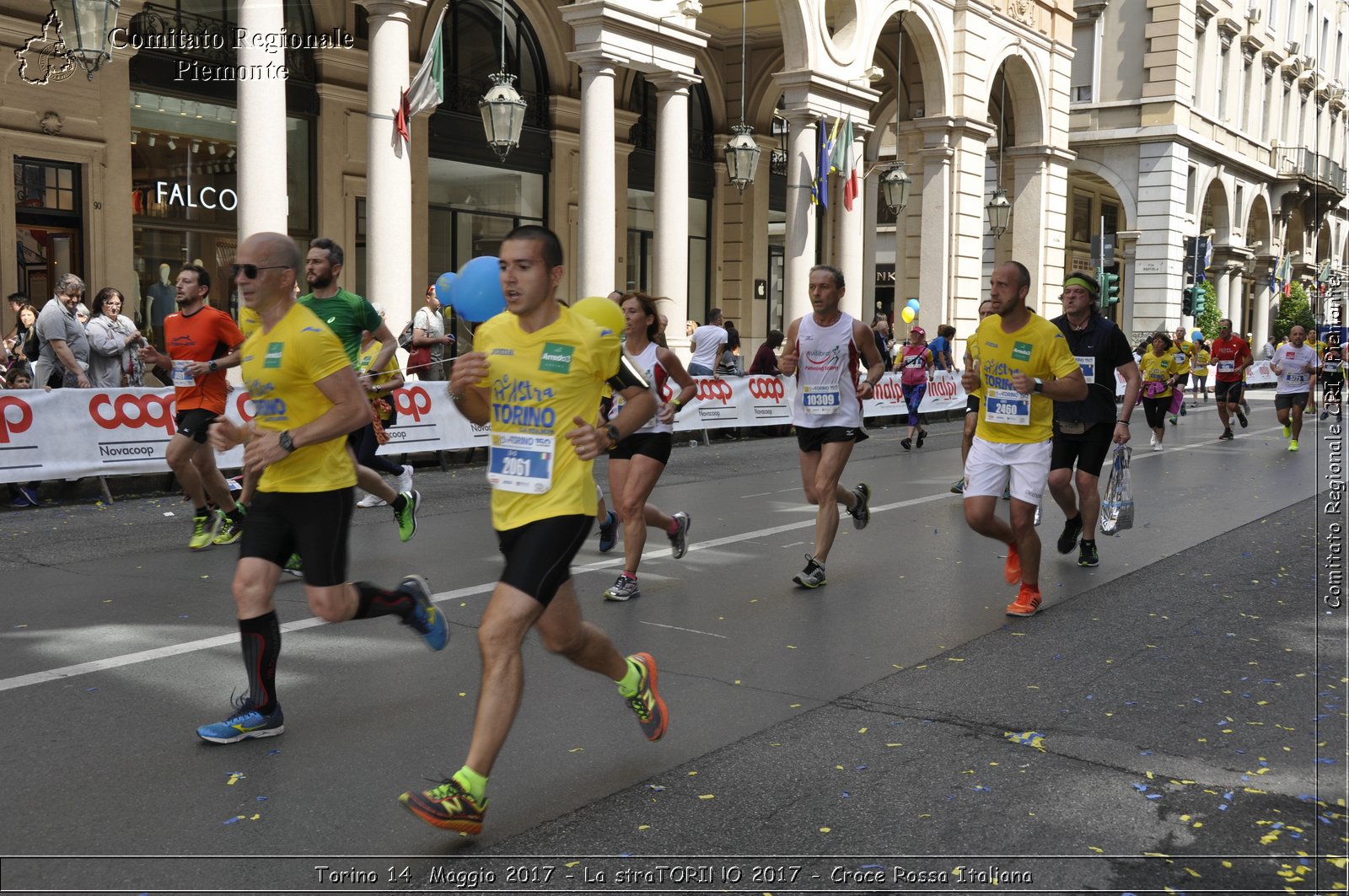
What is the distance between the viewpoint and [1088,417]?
28.6ft

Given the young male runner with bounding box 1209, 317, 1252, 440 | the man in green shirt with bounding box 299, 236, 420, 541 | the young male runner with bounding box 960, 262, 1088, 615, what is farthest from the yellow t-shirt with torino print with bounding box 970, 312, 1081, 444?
the young male runner with bounding box 1209, 317, 1252, 440

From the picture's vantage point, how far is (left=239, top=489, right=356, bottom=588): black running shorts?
15.5 feet

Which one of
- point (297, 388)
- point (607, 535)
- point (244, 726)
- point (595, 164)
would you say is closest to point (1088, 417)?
point (607, 535)

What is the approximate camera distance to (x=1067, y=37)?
32875 millimetres

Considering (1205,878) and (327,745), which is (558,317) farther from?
(1205,878)

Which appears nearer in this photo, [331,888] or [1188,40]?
[331,888]

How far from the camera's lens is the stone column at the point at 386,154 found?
15.8 m

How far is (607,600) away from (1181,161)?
4097 centimetres

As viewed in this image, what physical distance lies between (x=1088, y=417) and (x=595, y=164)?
1144 cm

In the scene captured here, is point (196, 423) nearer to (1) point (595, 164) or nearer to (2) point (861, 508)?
(2) point (861, 508)

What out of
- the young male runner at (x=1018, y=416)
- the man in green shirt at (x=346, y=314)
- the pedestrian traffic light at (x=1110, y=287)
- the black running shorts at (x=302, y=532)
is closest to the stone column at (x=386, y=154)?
the man in green shirt at (x=346, y=314)

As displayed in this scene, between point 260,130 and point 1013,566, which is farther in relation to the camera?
point 260,130

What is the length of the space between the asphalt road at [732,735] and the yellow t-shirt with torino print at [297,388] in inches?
38.5

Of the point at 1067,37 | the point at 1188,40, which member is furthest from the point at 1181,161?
the point at 1067,37
